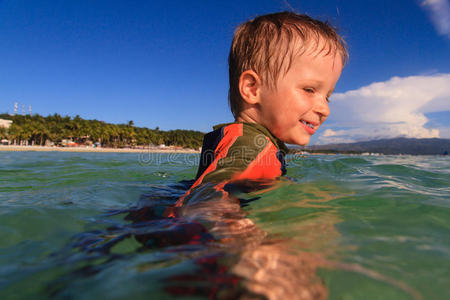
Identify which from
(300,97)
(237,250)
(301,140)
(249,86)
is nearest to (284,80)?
(300,97)

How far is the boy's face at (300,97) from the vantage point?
2.21 metres

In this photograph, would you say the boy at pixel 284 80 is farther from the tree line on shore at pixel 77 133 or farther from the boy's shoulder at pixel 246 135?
the tree line on shore at pixel 77 133

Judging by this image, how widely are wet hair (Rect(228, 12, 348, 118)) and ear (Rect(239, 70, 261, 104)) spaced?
0.19 feet

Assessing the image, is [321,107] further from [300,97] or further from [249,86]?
[249,86]

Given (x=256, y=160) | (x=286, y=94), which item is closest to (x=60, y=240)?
(x=256, y=160)

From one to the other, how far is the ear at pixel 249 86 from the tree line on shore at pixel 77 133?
7769 cm

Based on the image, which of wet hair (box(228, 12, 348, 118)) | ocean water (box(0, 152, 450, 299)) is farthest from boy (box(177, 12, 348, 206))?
ocean water (box(0, 152, 450, 299))

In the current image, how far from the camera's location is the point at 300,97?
2232mm

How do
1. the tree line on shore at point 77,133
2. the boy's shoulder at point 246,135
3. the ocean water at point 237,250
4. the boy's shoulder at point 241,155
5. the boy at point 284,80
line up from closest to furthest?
1. the ocean water at point 237,250
2. the boy's shoulder at point 241,155
3. the boy's shoulder at point 246,135
4. the boy at point 284,80
5. the tree line on shore at point 77,133

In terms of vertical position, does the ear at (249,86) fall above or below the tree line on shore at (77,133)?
below

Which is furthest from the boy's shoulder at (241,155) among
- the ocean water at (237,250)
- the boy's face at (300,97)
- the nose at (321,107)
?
the nose at (321,107)

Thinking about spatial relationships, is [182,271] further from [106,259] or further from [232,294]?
[106,259]

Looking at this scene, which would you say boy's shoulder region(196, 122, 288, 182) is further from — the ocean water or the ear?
the ear

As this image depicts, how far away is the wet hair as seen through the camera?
2.25m
